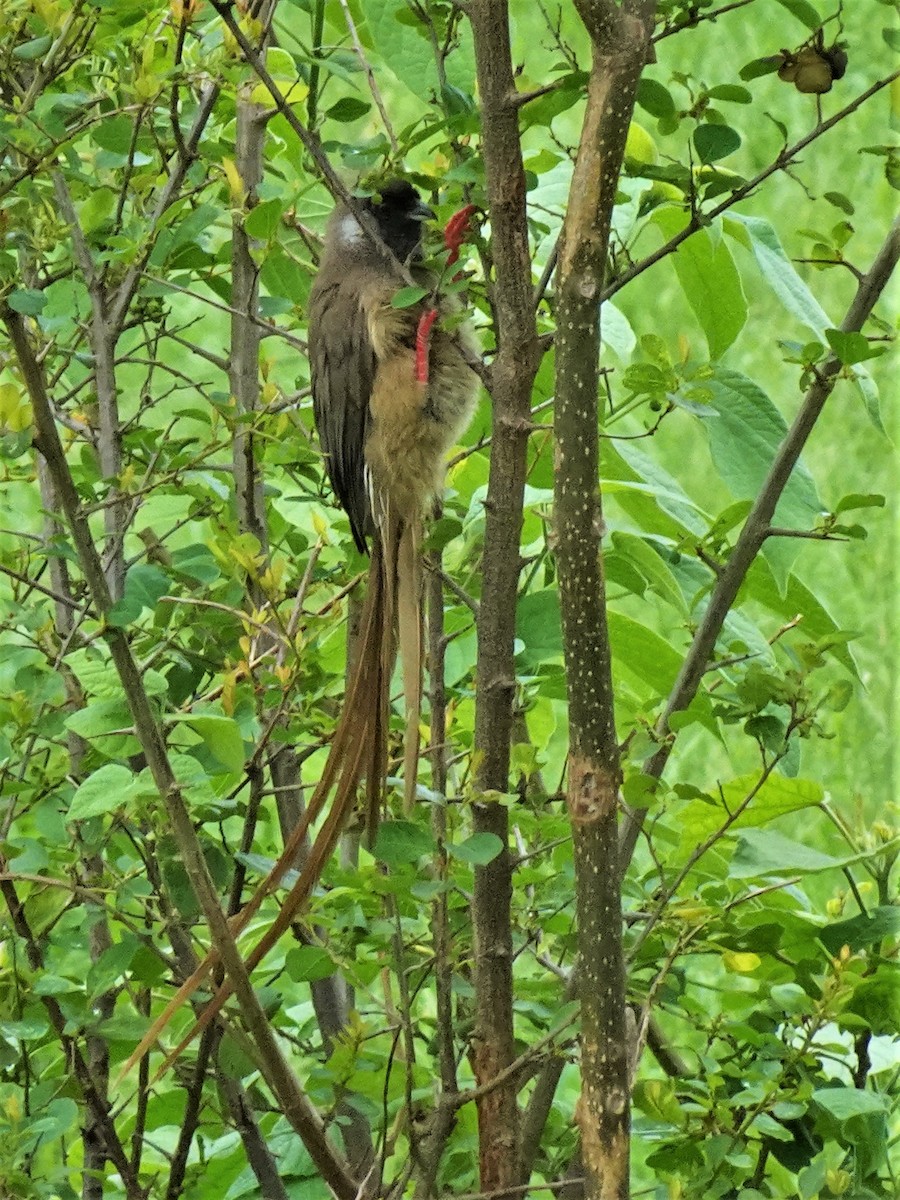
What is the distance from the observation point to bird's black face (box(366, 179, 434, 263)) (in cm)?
185

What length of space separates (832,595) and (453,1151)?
1.83 metres

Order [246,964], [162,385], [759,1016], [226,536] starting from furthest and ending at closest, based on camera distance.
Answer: [162,385] → [759,1016] → [226,536] → [246,964]

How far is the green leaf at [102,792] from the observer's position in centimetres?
107

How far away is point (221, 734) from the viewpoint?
1.12 metres

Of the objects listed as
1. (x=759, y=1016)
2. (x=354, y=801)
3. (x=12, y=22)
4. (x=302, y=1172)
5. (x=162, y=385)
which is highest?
(x=162, y=385)

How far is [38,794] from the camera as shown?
129cm

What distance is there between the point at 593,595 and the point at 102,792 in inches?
16.0

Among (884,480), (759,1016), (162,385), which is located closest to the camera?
(759,1016)

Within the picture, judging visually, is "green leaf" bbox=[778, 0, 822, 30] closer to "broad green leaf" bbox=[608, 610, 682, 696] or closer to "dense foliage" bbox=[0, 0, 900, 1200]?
"dense foliage" bbox=[0, 0, 900, 1200]

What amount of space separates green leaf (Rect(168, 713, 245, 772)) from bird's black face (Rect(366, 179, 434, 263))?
2.91 ft

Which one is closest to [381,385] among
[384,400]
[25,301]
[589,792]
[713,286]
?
[384,400]

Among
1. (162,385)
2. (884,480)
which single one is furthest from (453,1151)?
(162,385)

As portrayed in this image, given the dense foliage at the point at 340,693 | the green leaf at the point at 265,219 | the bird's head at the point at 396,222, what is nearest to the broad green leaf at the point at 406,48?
the dense foliage at the point at 340,693

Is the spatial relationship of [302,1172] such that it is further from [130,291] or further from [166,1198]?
[130,291]
